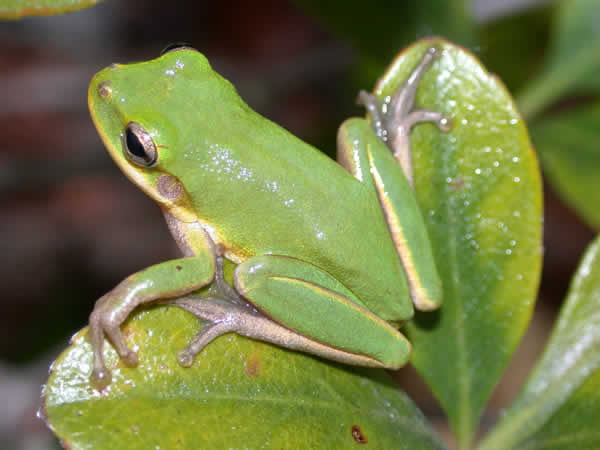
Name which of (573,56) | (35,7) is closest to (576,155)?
(573,56)

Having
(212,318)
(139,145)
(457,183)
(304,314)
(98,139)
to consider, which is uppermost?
(457,183)

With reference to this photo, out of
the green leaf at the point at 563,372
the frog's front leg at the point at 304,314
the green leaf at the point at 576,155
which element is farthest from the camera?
the green leaf at the point at 576,155

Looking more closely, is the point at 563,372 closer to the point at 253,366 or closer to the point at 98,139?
the point at 253,366

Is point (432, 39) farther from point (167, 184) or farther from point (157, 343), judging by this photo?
point (157, 343)

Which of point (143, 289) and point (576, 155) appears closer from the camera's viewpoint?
point (143, 289)

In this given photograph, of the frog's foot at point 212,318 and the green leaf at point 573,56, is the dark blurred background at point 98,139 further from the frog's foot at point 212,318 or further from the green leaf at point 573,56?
the frog's foot at point 212,318

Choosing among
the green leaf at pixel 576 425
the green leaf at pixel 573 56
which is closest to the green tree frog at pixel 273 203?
the green leaf at pixel 576 425

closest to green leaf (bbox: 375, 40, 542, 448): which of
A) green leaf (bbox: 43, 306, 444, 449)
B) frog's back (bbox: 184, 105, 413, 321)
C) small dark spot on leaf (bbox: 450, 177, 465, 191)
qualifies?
small dark spot on leaf (bbox: 450, 177, 465, 191)

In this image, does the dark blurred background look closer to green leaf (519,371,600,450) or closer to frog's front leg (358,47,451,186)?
frog's front leg (358,47,451,186)

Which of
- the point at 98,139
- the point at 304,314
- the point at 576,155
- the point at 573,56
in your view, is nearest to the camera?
the point at 304,314
